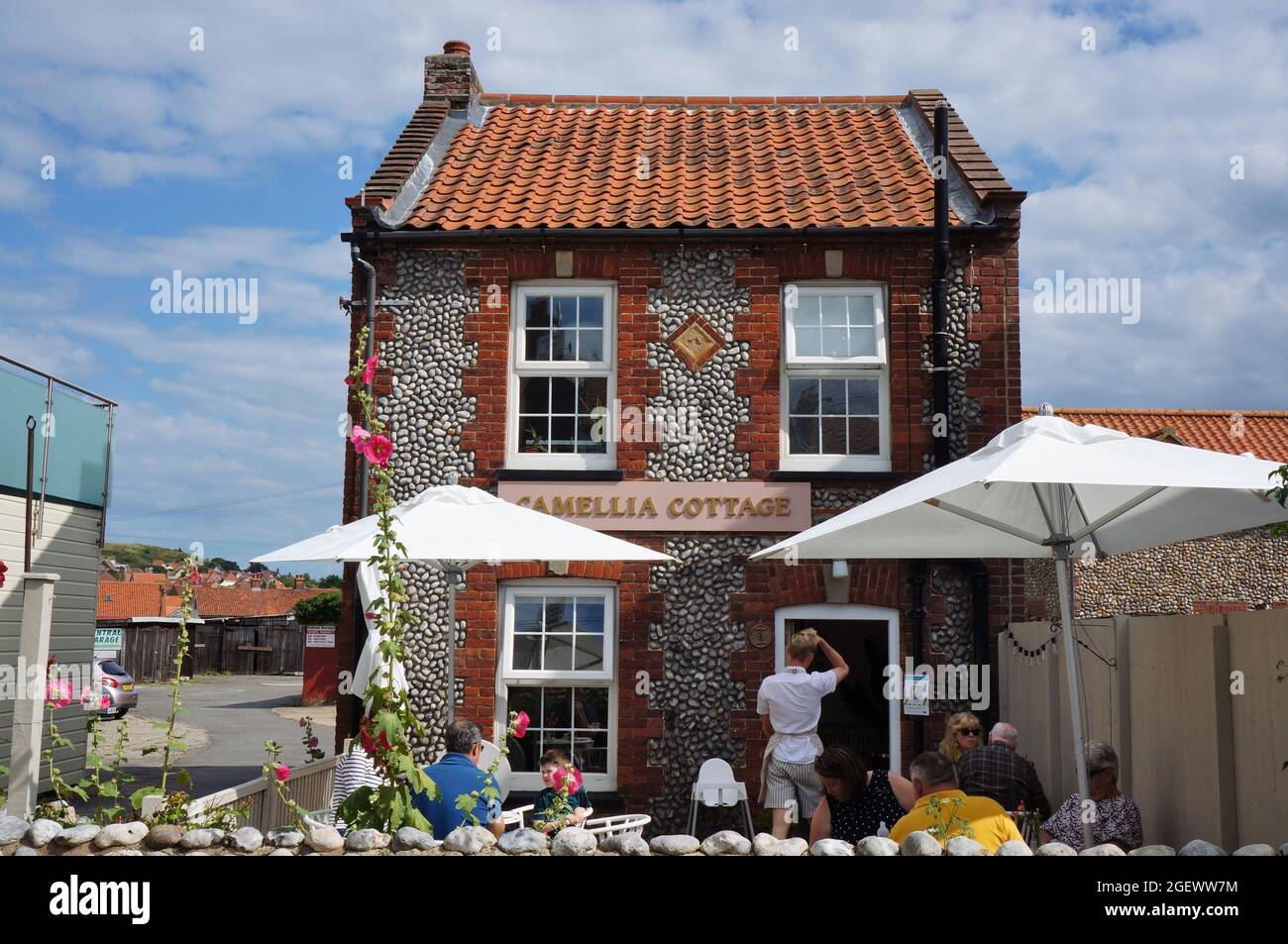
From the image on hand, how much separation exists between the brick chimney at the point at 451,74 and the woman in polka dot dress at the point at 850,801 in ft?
29.7

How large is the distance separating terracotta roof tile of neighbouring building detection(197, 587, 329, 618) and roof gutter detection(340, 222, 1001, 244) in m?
53.5

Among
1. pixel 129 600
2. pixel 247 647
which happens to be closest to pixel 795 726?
pixel 247 647

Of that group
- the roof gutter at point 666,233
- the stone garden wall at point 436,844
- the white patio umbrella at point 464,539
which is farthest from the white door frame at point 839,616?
the stone garden wall at point 436,844

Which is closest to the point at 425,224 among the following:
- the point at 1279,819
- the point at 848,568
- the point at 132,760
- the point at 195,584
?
the point at 848,568

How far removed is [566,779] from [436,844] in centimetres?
182

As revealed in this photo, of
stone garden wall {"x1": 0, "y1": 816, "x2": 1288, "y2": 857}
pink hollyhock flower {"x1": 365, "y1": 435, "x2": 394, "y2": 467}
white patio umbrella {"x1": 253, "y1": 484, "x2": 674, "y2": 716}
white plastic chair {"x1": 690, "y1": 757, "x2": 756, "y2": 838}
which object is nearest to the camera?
stone garden wall {"x1": 0, "y1": 816, "x2": 1288, "y2": 857}

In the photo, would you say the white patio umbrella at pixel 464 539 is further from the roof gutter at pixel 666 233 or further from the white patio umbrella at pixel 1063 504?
the roof gutter at pixel 666 233

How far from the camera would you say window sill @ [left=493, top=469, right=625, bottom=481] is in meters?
9.73

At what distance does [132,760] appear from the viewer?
16594 millimetres

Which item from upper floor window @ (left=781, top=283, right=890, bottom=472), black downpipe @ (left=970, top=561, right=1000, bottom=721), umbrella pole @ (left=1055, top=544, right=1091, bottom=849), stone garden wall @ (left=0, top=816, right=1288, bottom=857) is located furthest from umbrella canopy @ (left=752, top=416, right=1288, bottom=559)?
upper floor window @ (left=781, top=283, right=890, bottom=472)

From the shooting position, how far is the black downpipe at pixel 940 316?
9.63 metres

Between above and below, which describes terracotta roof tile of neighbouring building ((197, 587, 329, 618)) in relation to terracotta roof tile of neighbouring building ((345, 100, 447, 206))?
below

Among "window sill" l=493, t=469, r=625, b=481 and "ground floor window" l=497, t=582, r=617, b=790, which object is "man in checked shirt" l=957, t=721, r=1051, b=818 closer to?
"ground floor window" l=497, t=582, r=617, b=790

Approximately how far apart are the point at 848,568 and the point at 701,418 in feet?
6.10
